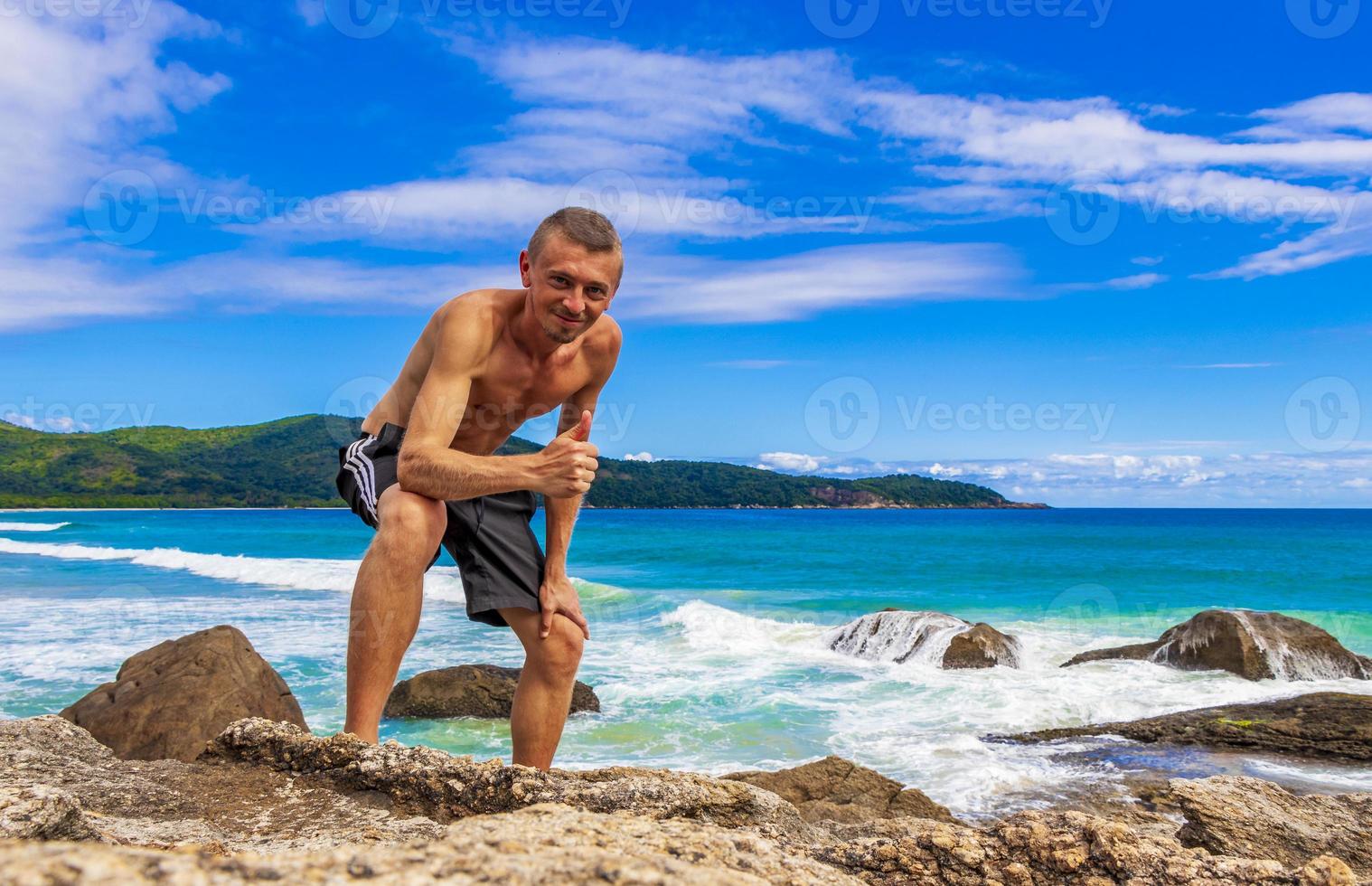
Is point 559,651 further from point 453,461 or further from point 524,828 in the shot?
point 524,828

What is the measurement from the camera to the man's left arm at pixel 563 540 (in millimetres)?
3848

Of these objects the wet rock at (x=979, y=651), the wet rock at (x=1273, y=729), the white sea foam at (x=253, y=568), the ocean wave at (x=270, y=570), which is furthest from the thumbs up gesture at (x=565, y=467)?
the white sea foam at (x=253, y=568)

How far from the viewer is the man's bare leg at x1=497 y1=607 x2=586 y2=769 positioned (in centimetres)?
379

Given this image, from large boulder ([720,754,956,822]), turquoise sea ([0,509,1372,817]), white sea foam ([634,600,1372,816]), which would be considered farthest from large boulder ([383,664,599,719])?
large boulder ([720,754,956,822])

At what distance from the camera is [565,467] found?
332 centimetres

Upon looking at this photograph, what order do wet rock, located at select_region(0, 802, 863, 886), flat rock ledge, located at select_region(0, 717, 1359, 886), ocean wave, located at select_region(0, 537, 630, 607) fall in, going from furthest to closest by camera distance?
ocean wave, located at select_region(0, 537, 630, 607) < flat rock ledge, located at select_region(0, 717, 1359, 886) < wet rock, located at select_region(0, 802, 863, 886)

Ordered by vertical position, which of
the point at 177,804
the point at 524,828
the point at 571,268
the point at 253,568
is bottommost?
the point at 253,568

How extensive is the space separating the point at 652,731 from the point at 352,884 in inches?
318

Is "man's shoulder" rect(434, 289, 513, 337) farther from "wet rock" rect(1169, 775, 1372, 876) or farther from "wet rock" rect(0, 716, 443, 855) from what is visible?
"wet rock" rect(1169, 775, 1372, 876)

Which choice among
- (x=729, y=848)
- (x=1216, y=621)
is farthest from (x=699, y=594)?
(x=729, y=848)

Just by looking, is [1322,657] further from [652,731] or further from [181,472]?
[181,472]

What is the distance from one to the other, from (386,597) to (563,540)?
81 cm

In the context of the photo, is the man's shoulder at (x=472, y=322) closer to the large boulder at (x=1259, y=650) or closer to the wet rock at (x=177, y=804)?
the wet rock at (x=177, y=804)

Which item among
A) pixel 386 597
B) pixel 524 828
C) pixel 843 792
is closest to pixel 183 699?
pixel 386 597
